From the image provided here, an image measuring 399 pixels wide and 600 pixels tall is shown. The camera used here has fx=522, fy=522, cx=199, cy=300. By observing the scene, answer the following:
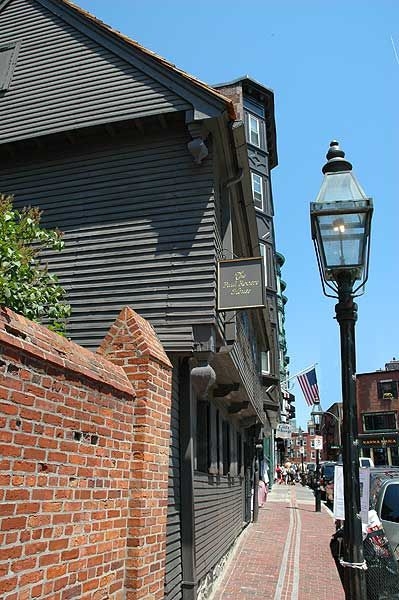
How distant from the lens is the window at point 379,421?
163 ft

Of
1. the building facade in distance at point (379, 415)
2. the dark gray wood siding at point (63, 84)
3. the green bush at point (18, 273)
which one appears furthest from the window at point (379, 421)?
the green bush at point (18, 273)

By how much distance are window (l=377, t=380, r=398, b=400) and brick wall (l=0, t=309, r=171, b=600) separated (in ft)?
163

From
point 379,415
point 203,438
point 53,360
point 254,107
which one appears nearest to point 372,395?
point 379,415

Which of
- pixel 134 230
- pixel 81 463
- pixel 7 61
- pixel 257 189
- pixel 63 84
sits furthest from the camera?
pixel 257 189

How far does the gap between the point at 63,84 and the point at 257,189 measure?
14986 millimetres

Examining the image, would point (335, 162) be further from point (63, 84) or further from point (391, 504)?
point (391, 504)

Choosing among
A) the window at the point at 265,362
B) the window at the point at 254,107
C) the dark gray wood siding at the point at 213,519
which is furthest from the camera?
the window at the point at 254,107

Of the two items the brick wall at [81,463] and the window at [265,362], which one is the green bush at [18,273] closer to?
the brick wall at [81,463]

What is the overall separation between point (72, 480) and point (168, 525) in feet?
10.8

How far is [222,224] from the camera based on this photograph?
8805 mm

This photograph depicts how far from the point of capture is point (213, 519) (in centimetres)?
962

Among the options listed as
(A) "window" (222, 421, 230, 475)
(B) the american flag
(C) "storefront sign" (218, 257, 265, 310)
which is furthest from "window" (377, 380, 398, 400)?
(C) "storefront sign" (218, 257, 265, 310)

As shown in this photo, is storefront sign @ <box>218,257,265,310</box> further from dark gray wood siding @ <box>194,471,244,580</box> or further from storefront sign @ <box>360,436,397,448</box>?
storefront sign @ <box>360,436,397,448</box>

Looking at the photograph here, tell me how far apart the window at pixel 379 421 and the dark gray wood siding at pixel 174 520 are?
4711 cm
